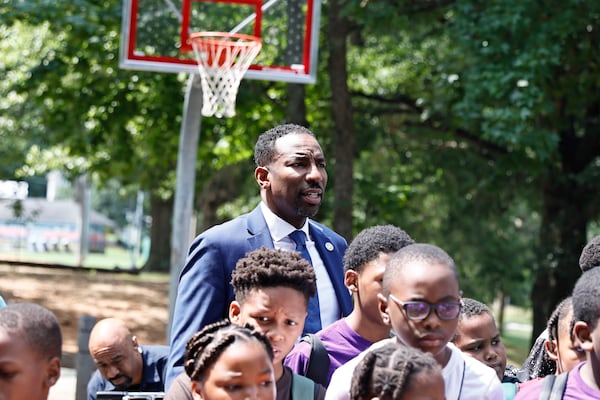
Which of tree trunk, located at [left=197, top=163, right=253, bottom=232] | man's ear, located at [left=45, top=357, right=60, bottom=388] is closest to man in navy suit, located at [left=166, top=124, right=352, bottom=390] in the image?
man's ear, located at [left=45, top=357, right=60, bottom=388]

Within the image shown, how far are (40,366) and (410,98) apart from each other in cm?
1545

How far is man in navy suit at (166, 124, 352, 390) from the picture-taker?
418cm

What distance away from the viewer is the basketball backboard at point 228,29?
32.6 feet

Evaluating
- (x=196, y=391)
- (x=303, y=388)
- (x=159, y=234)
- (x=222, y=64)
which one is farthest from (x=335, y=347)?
(x=159, y=234)

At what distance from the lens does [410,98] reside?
1830 cm

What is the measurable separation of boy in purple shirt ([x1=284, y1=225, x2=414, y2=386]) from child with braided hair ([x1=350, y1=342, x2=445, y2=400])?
80 centimetres

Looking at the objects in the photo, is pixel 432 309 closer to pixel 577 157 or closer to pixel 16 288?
pixel 577 157

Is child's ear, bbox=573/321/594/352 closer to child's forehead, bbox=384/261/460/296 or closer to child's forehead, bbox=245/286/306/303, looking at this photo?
child's forehead, bbox=384/261/460/296

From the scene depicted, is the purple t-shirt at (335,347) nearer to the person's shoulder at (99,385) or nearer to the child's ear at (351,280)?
the child's ear at (351,280)

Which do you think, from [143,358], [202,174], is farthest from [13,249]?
[143,358]

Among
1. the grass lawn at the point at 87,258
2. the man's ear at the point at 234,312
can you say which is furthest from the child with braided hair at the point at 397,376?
the grass lawn at the point at 87,258

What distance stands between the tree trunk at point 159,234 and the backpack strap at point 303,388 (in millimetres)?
26950

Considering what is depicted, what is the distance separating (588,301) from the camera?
3434mm

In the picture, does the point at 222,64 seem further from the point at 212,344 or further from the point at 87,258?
the point at 87,258
